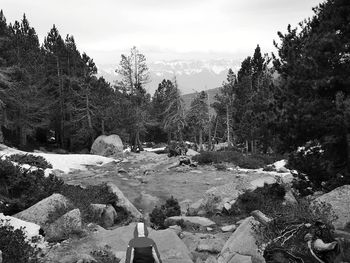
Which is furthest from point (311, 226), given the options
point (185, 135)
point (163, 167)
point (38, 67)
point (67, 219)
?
point (185, 135)

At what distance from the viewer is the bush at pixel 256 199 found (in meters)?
13.6

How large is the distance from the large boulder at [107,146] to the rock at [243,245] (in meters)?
33.3

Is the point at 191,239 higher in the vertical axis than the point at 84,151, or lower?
higher

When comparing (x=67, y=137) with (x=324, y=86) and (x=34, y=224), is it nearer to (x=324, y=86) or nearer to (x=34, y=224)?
(x=34, y=224)

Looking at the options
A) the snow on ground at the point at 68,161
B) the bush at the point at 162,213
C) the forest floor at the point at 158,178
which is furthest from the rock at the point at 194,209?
the snow on ground at the point at 68,161

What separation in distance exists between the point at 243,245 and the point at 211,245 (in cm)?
156

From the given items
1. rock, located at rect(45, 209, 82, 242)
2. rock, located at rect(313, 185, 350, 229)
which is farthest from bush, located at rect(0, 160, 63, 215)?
rock, located at rect(313, 185, 350, 229)

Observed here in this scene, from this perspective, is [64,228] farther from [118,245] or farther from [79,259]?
[79,259]

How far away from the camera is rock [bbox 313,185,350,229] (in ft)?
31.4

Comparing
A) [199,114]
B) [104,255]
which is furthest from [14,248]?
[199,114]

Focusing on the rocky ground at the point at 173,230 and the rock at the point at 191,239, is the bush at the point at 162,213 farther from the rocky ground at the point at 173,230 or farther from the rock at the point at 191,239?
the rock at the point at 191,239

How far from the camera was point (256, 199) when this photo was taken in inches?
549

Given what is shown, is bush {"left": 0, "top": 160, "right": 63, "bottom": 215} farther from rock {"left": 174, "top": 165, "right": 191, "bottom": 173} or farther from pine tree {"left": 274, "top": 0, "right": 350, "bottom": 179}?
rock {"left": 174, "top": 165, "right": 191, "bottom": 173}

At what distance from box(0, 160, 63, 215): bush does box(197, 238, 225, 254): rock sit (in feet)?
21.7
